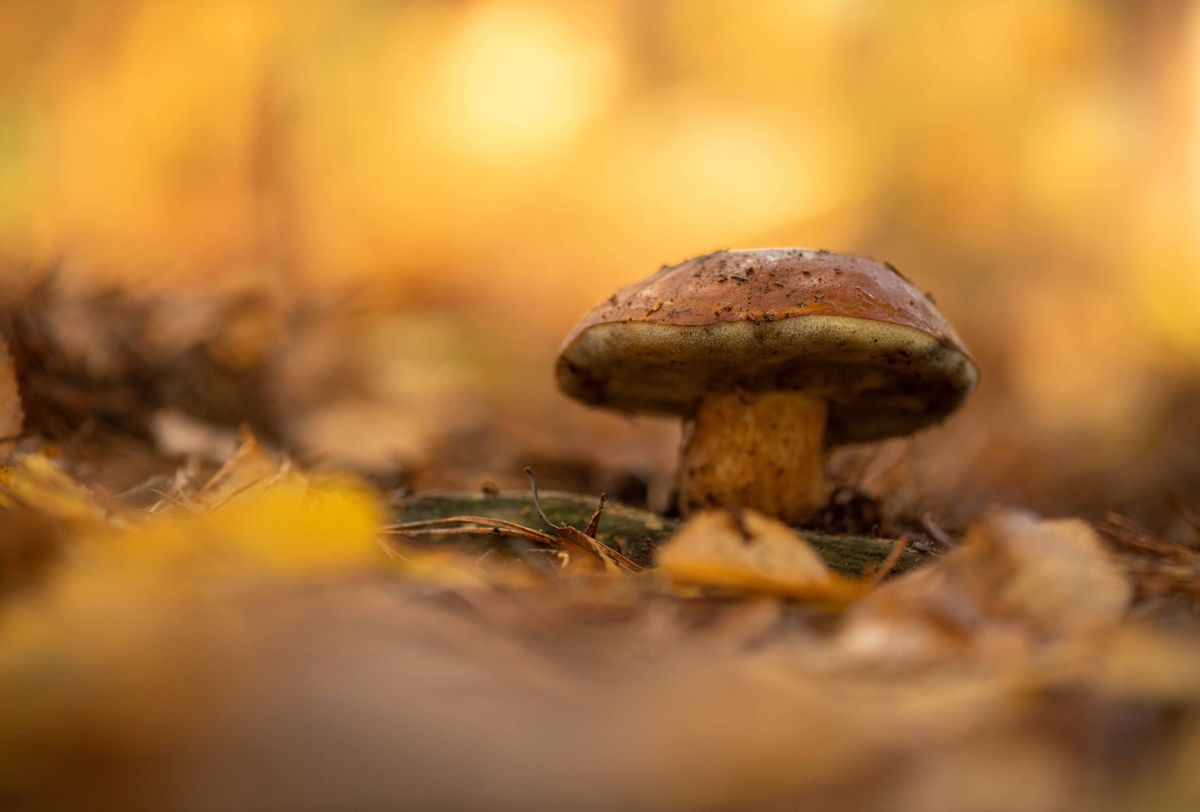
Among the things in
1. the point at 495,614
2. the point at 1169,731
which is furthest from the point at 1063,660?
the point at 495,614

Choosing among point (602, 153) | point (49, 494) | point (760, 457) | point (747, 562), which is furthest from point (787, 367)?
point (602, 153)

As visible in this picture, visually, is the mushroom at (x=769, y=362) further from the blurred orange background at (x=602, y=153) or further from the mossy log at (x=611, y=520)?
the blurred orange background at (x=602, y=153)

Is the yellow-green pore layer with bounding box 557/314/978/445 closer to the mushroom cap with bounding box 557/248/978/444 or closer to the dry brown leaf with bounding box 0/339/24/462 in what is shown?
the mushroom cap with bounding box 557/248/978/444

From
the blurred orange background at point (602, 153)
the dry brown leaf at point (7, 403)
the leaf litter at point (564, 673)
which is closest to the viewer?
the leaf litter at point (564, 673)

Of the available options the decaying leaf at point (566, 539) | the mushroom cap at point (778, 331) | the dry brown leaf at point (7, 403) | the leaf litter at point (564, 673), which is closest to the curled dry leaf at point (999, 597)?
the leaf litter at point (564, 673)

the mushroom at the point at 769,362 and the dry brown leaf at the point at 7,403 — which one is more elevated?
the mushroom at the point at 769,362

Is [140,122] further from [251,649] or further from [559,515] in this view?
[251,649]

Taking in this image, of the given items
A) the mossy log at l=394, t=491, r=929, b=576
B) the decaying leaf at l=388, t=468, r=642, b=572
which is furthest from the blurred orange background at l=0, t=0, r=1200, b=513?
the decaying leaf at l=388, t=468, r=642, b=572
